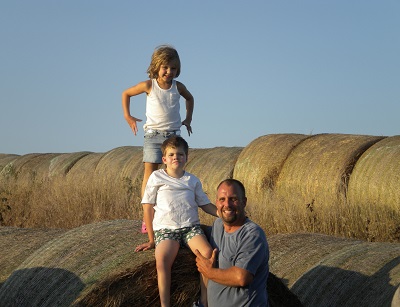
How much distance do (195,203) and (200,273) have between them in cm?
48

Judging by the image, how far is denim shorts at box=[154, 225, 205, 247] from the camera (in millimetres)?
5781

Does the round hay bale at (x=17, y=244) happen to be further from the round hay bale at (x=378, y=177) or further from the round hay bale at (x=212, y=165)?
the round hay bale at (x=212, y=165)

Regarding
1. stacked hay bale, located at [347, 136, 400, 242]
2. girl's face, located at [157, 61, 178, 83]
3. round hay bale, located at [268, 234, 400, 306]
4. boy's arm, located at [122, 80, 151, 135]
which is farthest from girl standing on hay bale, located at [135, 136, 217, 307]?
stacked hay bale, located at [347, 136, 400, 242]

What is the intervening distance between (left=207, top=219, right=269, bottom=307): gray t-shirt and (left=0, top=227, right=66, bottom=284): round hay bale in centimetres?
355

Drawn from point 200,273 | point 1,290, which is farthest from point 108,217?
point 200,273

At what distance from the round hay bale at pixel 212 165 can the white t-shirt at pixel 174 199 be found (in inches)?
352

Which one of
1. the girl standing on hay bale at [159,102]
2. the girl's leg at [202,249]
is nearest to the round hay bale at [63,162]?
the girl standing on hay bale at [159,102]

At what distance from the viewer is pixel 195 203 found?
5.96 meters

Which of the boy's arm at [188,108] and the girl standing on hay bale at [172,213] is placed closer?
the girl standing on hay bale at [172,213]

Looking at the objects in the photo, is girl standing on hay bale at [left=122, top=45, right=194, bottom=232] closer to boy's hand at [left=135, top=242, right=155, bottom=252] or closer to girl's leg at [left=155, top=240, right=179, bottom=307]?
boy's hand at [left=135, top=242, right=155, bottom=252]

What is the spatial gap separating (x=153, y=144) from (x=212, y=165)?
9.09 meters

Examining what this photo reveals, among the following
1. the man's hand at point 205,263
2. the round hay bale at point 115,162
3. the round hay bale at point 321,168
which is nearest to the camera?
the man's hand at point 205,263

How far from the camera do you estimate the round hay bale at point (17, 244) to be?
8.52 meters

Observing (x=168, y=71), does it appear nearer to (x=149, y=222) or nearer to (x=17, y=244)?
(x=149, y=222)
